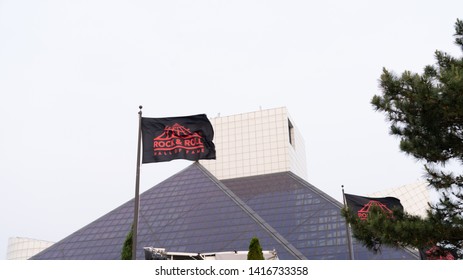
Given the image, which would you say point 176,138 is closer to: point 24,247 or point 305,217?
point 305,217

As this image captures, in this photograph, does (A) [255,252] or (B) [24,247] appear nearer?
(A) [255,252]

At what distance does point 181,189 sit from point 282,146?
613 inches

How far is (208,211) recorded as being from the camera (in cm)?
4031

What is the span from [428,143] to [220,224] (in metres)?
25.5

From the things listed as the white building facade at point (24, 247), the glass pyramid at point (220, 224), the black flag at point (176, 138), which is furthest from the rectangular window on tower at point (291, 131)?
the black flag at point (176, 138)

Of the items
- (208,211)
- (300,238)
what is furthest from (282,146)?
(300,238)

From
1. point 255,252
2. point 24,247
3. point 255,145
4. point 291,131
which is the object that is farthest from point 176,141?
point 24,247

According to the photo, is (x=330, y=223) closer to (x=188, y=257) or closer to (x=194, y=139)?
(x=188, y=257)

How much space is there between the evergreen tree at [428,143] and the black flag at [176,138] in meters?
4.81

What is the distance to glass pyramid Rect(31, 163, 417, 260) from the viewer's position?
1342 inches

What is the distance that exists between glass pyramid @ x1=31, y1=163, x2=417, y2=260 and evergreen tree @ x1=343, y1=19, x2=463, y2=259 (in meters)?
18.9

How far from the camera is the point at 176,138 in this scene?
51.2ft

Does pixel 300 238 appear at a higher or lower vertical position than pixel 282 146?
lower
